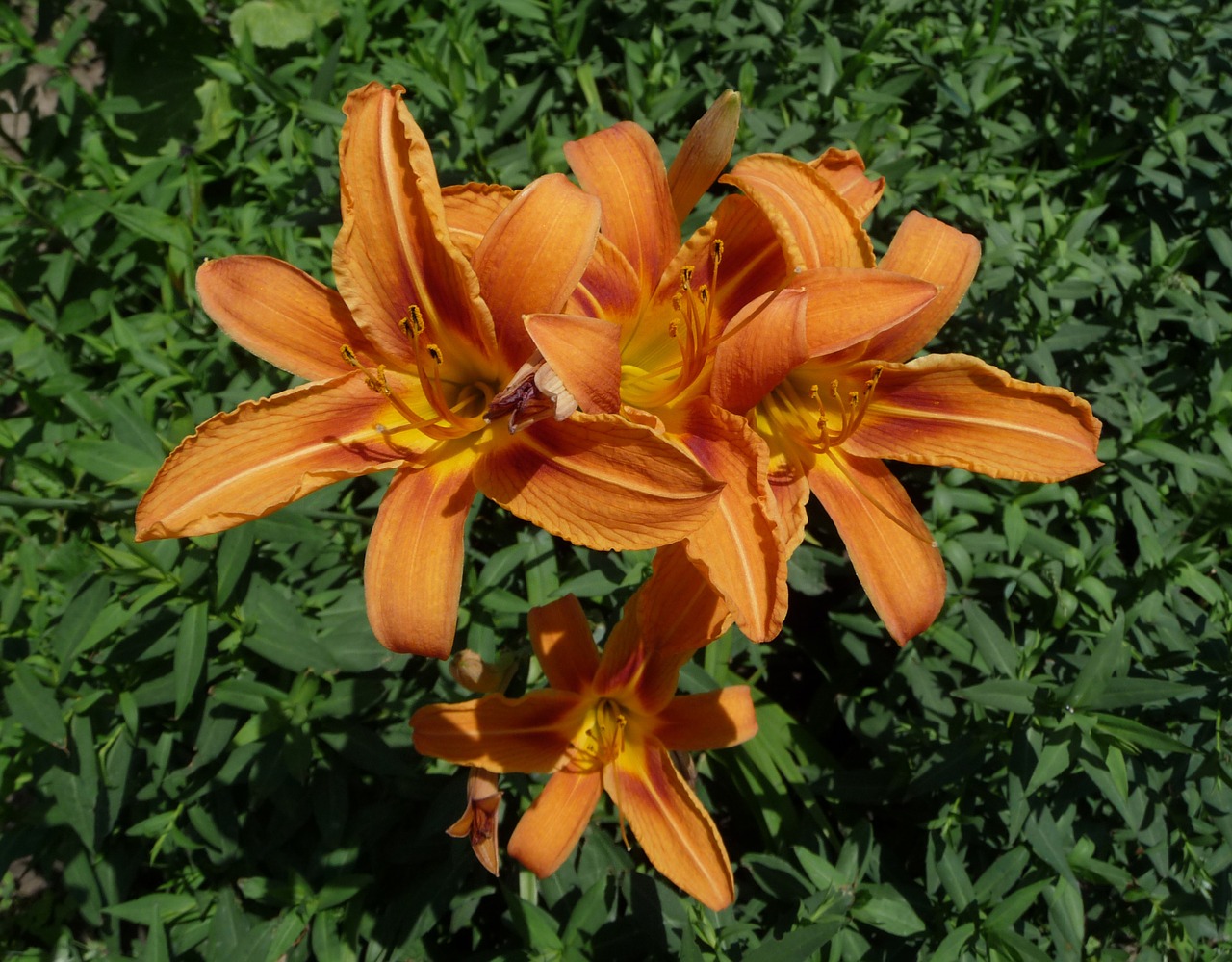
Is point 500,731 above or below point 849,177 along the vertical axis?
below

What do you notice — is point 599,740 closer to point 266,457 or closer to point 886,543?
point 886,543

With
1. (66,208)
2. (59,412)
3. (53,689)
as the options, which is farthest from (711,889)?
(66,208)

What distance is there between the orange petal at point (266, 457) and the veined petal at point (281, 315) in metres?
0.07

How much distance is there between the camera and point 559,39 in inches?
104

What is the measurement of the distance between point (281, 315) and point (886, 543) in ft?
3.56

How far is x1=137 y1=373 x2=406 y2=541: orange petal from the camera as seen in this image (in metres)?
1.22

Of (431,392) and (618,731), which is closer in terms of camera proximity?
(431,392)

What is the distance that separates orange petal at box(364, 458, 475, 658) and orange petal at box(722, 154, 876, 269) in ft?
2.23

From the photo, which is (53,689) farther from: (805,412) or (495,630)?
(805,412)

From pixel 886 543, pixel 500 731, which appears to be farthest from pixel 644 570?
pixel 886 543

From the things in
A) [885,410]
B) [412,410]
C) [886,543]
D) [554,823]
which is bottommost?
[554,823]

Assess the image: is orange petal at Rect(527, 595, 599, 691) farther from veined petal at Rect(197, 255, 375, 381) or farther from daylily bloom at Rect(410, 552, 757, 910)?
veined petal at Rect(197, 255, 375, 381)

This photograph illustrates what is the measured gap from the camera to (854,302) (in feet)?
4.21

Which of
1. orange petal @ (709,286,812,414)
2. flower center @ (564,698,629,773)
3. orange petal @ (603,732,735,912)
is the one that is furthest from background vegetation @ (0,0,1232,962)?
orange petal @ (709,286,812,414)
